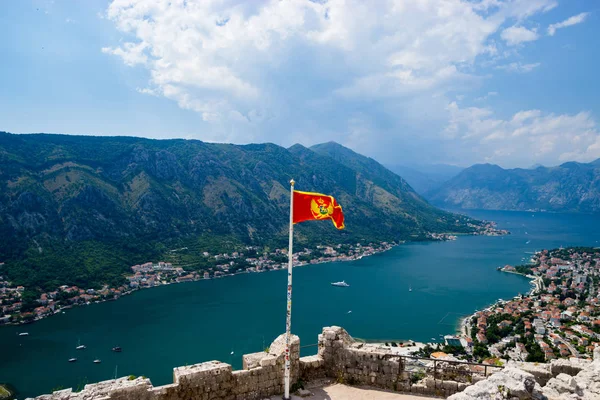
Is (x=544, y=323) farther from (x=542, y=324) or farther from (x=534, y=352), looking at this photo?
(x=534, y=352)

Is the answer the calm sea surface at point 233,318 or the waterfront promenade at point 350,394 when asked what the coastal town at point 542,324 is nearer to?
the calm sea surface at point 233,318

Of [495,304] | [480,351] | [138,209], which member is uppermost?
[138,209]

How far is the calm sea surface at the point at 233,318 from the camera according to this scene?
4550 cm

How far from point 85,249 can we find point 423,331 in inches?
2912

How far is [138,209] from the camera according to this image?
114 m

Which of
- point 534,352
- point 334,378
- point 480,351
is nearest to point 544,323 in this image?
point 534,352

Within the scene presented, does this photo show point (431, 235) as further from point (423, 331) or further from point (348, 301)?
point (423, 331)

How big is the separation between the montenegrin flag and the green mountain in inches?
2970

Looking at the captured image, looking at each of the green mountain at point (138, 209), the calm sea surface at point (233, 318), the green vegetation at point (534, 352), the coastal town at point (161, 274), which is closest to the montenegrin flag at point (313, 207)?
the calm sea surface at point (233, 318)

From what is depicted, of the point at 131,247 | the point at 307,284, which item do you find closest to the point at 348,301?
the point at 307,284

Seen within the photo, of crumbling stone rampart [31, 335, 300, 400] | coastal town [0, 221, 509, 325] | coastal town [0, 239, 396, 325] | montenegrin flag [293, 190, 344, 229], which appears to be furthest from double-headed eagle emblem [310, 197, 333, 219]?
coastal town [0, 239, 396, 325]

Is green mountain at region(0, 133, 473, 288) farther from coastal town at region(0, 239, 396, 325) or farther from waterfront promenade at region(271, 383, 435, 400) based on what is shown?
waterfront promenade at region(271, 383, 435, 400)

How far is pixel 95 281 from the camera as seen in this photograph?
7512 centimetres

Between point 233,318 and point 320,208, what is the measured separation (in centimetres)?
5678
